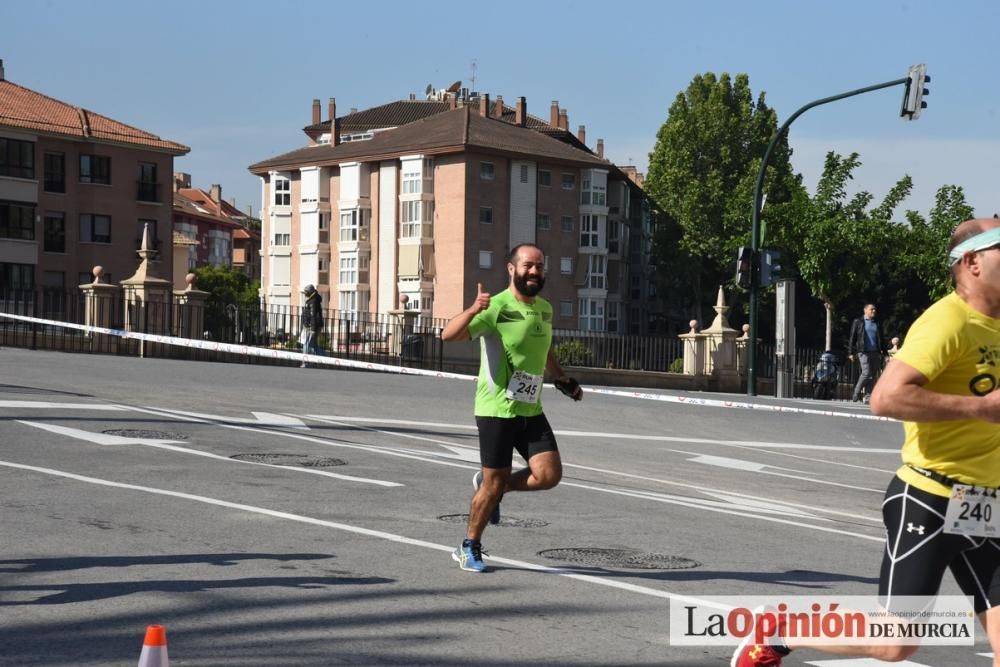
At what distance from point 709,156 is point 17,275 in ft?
134

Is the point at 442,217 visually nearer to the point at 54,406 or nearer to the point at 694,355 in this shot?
the point at 694,355

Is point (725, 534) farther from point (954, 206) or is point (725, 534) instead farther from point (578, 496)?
point (954, 206)

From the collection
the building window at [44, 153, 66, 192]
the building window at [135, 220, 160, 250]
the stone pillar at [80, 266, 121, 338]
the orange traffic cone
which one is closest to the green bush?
the stone pillar at [80, 266, 121, 338]

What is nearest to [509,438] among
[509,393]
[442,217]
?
[509,393]

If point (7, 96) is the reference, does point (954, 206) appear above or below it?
below

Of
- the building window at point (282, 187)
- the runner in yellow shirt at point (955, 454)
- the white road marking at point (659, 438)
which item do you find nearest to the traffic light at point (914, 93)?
the white road marking at point (659, 438)

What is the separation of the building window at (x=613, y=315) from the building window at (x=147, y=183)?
101 feet

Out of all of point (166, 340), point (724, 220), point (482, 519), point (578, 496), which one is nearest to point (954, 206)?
point (724, 220)

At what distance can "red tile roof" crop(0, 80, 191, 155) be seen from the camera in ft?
242

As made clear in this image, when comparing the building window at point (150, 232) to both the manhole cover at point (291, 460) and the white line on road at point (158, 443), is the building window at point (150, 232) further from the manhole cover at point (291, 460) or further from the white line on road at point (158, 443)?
the manhole cover at point (291, 460)

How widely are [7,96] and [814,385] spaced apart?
175 ft

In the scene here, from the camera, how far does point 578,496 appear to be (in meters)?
11.7

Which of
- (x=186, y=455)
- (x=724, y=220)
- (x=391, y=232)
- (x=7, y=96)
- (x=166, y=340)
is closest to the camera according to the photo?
(x=186, y=455)

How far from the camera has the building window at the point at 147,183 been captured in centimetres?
8044
